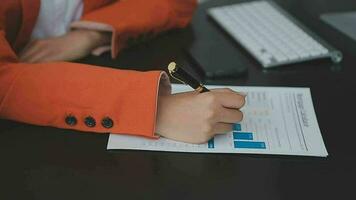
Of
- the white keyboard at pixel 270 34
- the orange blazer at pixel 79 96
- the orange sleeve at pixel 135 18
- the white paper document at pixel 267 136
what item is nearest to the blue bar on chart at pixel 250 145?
the white paper document at pixel 267 136

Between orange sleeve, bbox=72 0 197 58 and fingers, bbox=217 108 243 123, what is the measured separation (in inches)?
13.0

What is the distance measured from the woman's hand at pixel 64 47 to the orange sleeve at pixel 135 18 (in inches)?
1.0

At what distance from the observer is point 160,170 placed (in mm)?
614

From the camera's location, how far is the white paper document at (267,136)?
2.13 feet

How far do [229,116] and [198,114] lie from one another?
47 millimetres

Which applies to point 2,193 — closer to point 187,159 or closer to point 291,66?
point 187,159

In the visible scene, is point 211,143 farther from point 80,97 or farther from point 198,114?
point 80,97

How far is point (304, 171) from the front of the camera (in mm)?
612

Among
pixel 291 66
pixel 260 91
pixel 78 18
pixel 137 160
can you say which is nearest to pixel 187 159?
pixel 137 160

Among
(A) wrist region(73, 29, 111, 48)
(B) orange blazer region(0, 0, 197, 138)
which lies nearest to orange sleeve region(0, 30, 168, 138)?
(B) orange blazer region(0, 0, 197, 138)

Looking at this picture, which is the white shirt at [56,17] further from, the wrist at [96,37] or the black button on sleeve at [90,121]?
the black button on sleeve at [90,121]

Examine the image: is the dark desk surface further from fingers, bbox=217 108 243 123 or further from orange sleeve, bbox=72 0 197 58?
orange sleeve, bbox=72 0 197 58

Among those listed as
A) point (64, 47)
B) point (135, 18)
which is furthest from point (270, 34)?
point (64, 47)

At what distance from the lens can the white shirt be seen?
→ 93 cm
